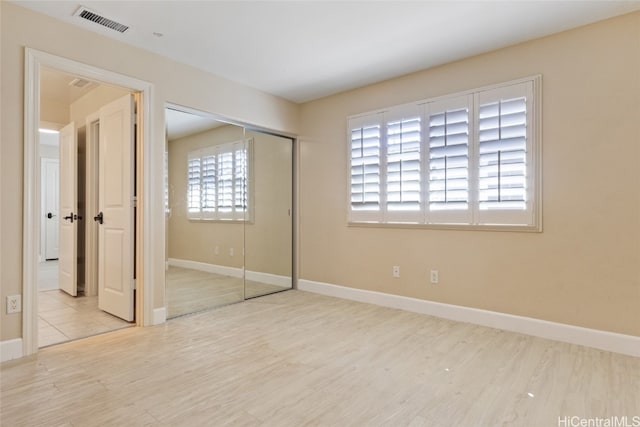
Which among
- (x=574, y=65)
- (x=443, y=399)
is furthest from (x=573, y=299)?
(x=574, y=65)

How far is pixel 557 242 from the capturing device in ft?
9.55

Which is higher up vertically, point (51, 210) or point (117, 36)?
point (117, 36)

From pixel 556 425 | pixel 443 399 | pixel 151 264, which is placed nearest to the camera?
pixel 556 425

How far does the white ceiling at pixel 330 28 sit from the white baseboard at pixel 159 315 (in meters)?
2.45

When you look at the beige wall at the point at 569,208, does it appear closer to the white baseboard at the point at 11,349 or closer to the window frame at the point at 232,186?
the window frame at the point at 232,186

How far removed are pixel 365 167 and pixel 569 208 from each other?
2026mm

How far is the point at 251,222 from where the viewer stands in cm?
455

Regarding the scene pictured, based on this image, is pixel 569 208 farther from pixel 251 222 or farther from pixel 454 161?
pixel 251 222

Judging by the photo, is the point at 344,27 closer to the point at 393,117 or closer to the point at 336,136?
the point at 393,117

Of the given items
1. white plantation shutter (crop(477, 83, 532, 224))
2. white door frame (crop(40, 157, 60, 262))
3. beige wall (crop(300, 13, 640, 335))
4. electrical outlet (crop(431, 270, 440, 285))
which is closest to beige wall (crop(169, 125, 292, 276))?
beige wall (crop(300, 13, 640, 335))

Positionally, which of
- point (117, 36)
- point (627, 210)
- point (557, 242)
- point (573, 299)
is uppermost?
point (117, 36)

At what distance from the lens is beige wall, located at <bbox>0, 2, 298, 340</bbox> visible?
2.45 m

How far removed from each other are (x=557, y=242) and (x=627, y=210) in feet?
1.69

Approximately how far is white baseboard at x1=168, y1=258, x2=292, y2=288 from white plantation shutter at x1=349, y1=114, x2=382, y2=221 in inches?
54.8
